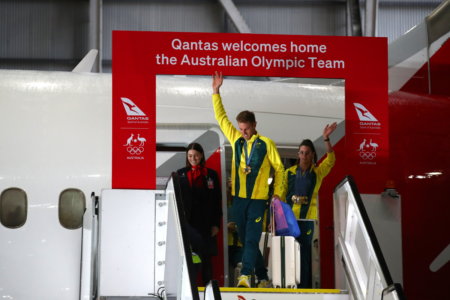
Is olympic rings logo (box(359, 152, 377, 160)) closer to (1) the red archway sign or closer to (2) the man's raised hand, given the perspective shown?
(1) the red archway sign

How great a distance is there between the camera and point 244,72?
6.06 m

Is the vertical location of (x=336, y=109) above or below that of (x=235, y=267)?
above

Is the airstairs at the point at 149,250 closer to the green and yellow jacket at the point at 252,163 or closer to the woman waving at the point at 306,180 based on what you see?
the woman waving at the point at 306,180

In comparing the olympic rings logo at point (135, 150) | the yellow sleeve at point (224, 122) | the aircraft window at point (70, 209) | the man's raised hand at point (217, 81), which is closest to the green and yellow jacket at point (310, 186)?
the yellow sleeve at point (224, 122)

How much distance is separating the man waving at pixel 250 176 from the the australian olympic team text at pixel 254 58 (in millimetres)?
230

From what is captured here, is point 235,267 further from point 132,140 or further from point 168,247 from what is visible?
point 132,140

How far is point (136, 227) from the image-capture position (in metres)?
5.48

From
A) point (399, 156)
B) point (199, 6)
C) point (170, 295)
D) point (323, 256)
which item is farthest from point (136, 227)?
point (199, 6)

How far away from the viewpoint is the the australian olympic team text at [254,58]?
6000 mm

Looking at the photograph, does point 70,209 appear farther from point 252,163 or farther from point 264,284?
point 264,284

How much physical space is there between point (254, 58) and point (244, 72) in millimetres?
188

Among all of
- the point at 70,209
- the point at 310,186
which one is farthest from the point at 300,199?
the point at 70,209

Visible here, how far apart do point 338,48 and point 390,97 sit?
126 cm

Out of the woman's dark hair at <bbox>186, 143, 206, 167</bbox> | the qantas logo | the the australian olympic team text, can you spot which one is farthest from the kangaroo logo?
the qantas logo
